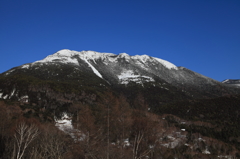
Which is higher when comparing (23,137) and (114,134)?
(23,137)

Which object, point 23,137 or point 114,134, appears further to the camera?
point 114,134

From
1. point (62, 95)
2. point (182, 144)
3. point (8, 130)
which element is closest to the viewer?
point (8, 130)

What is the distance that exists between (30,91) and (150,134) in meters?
79.3

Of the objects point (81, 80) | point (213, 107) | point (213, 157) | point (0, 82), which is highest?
point (81, 80)

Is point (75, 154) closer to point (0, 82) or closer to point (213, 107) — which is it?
point (213, 107)

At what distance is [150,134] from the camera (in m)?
45.0

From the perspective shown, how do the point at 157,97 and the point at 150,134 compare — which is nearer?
the point at 150,134

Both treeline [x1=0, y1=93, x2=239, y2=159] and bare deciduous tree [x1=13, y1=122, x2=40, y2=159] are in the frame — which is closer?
bare deciduous tree [x1=13, y1=122, x2=40, y2=159]

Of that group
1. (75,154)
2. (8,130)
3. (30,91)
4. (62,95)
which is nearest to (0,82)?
(30,91)

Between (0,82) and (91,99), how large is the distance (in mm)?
56249

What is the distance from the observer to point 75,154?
31328 mm

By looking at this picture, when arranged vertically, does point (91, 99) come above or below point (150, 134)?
above

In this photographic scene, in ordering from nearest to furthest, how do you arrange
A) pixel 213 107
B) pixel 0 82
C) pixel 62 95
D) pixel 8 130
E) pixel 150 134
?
pixel 8 130
pixel 150 134
pixel 213 107
pixel 62 95
pixel 0 82

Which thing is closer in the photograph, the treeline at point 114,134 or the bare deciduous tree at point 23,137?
the bare deciduous tree at point 23,137
